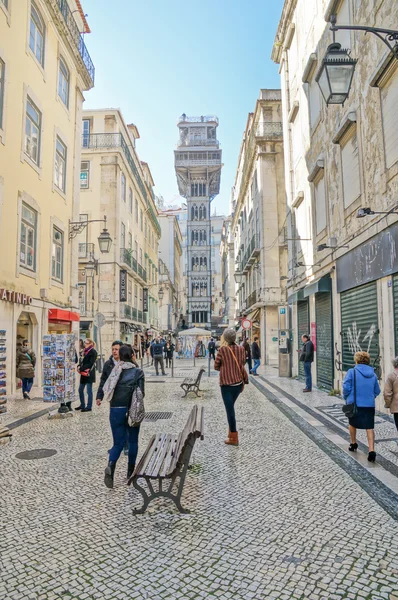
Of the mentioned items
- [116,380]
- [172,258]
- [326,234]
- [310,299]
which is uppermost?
A: [172,258]

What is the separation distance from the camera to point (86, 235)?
27.8m

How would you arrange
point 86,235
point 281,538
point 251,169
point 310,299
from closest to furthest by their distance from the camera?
point 281,538
point 310,299
point 86,235
point 251,169

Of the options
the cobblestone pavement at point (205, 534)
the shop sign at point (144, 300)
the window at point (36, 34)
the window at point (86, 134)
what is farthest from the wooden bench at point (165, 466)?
the shop sign at point (144, 300)

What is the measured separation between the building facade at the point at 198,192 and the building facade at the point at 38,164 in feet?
209

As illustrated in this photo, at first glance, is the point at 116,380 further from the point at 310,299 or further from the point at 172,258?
the point at 172,258

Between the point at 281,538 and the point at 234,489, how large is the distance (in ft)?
3.72

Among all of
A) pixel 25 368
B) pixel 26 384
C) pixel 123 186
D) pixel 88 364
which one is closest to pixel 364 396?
pixel 88 364

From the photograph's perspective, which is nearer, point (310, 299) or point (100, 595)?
point (100, 595)

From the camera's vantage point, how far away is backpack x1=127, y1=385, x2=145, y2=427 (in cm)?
460

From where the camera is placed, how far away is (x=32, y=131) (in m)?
14.6

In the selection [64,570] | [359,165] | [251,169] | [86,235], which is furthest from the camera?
[251,169]

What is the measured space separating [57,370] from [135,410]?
5523 mm

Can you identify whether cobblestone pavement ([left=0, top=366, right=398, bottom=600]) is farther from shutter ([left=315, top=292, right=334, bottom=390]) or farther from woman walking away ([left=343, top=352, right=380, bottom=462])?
shutter ([left=315, top=292, right=334, bottom=390])

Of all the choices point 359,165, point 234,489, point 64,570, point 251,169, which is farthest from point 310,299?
point 251,169
